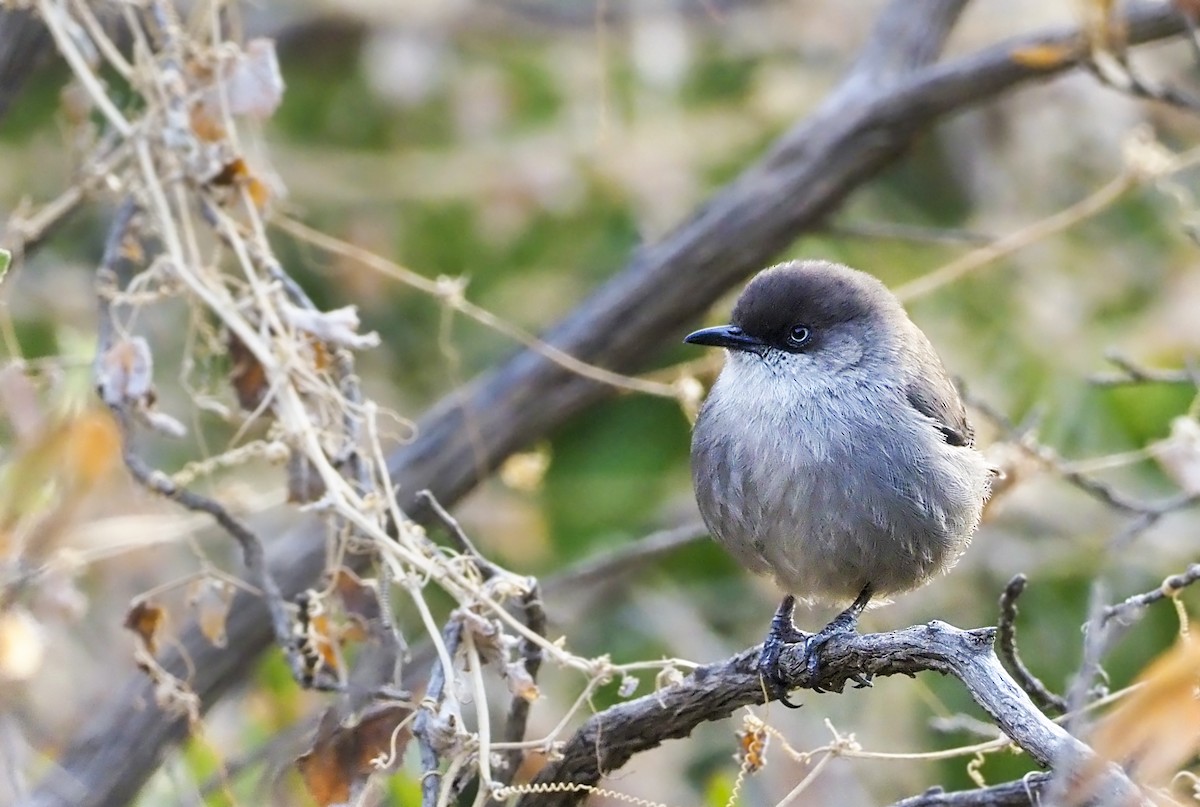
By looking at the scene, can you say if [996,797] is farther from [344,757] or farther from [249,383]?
[249,383]

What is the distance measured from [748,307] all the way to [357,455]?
1.10 metres

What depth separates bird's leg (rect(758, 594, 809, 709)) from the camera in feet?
10.0

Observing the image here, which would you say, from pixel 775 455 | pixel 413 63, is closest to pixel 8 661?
pixel 775 455

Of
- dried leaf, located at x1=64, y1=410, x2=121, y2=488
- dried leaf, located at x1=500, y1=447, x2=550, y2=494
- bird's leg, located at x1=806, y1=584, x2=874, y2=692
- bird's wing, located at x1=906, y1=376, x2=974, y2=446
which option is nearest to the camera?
dried leaf, located at x1=64, y1=410, x2=121, y2=488

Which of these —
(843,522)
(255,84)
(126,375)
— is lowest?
(843,522)

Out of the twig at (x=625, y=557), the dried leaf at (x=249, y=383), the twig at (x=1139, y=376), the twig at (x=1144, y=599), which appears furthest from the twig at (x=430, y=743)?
the twig at (x=1139, y=376)

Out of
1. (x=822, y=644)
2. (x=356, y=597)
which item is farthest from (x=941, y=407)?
(x=356, y=597)

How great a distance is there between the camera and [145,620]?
132 inches

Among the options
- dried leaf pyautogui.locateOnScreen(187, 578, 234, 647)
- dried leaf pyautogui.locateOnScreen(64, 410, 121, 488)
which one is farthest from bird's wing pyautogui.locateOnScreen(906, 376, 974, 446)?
dried leaf pyautogui.locateOnScreen(64, 410, 121, 488)

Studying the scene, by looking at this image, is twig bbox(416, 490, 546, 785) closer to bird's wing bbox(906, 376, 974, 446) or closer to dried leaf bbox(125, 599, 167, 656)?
dried leaf bbox(125, 599, 167, 656)

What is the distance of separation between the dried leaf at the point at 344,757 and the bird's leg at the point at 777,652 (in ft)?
2.52

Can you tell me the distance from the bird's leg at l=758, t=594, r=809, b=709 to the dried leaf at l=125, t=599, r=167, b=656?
1.38 m

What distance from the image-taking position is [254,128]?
13.4ft

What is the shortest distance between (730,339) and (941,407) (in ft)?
1.83
